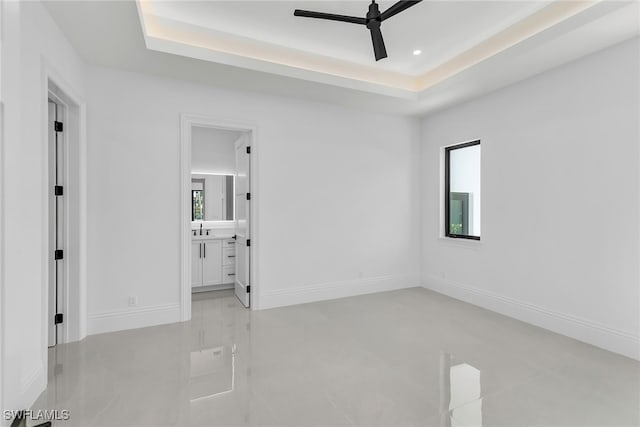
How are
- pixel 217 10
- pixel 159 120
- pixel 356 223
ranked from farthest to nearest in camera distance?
1. pixel 356 223
2. pixel 159 120
3. pixel 217 10

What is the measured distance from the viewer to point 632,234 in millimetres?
2930

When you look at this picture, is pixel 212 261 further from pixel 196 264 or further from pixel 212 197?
pixel 212 197

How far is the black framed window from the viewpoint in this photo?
15.0 ft

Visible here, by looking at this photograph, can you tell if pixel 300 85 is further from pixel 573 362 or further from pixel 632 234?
pixel 573 362

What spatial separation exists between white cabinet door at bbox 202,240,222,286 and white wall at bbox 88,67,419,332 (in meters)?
1.30

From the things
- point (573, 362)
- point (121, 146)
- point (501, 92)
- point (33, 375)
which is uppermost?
point (501, 92)

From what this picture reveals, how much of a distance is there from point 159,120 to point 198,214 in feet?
7.40

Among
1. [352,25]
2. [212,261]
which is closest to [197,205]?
[212,261]

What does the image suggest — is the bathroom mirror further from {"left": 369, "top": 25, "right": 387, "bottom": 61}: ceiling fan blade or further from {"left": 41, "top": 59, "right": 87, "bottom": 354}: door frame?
{"left": 369, "top": 25, "right": 387, "bottom": 61}: ceiling fan blade

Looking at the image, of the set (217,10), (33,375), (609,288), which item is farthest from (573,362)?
(217,10)

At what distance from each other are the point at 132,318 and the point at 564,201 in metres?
4.87

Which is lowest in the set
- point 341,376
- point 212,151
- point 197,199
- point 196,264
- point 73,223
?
point 341,376

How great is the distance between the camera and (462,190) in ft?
15.9

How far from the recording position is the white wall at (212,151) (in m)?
5.62
